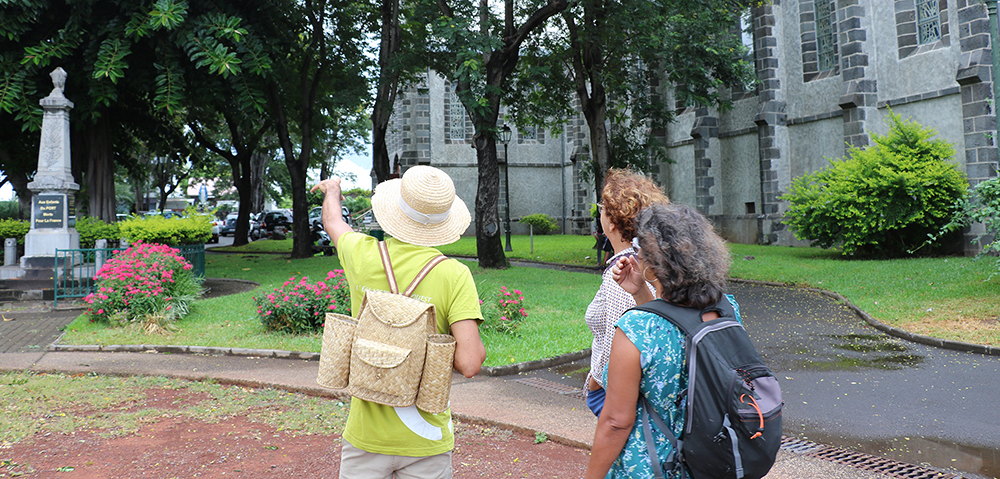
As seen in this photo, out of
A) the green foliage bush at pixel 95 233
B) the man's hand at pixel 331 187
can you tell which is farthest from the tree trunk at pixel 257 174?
the man's hand at pixel 331 187

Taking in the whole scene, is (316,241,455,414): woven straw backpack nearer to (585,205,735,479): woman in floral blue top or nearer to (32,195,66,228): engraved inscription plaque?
(585,205,735,479): woman in floral blue top

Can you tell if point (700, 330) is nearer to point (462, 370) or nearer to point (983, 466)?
point (462, 370)

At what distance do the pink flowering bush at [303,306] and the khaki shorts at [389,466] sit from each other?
21.6ft

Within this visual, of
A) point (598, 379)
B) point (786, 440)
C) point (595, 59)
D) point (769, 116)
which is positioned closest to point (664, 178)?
point (769, 116)

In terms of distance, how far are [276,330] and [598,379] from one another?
7.52 meters

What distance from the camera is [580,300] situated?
1216 centimetres

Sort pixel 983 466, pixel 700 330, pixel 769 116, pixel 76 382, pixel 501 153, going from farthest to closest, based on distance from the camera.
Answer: pixel 501 153, pixel 769 116, pixel 76 382, pixel 983 466, pixel 700 330

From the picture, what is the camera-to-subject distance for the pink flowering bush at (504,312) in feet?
29.9

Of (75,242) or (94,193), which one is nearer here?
(75,242)

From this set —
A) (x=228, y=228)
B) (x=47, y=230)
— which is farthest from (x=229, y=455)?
(x=228, y=228)

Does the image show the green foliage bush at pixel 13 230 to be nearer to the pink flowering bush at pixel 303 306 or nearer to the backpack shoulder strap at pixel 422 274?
the pink flowering bush at pixel 303 306

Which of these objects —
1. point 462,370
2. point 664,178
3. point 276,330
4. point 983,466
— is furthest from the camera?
point 664,178

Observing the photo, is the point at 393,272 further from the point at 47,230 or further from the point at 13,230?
the point at 13,230

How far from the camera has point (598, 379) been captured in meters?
2.55
